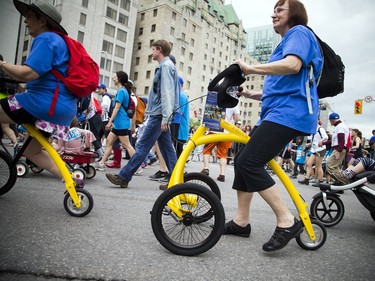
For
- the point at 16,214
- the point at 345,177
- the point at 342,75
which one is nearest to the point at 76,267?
the point at 16,214

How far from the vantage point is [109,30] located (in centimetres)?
4331

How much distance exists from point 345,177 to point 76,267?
10.9ft

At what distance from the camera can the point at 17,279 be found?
1.48m

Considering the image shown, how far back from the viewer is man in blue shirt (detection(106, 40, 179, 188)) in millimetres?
4180


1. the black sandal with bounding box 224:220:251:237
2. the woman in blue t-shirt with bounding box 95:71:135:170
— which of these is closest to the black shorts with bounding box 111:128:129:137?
the woman in blue t-shirt with bounding box 95:71:135:170

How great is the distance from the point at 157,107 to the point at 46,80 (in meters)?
2.00

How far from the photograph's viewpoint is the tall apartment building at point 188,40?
162 ft

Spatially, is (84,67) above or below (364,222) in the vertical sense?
above

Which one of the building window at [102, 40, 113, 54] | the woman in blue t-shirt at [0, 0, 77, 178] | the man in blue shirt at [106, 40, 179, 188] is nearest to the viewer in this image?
the woman in blue t-shirt at [0, 0, 77, 178]

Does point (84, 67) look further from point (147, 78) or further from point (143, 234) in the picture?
point (147, 78)

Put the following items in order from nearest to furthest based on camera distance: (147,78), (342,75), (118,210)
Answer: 1. (342,75)
2. (118,210)
3. (147,78)

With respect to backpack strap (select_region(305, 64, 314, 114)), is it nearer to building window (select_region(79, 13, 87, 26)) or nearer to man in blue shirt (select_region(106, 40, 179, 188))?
man in blue shirt (select_region(106, 40, 179, 188))

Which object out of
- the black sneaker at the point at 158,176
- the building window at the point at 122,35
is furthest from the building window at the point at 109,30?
the black sneaker at the point at 158,176

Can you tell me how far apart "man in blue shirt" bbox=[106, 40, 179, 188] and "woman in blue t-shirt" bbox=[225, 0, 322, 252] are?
208 cm
